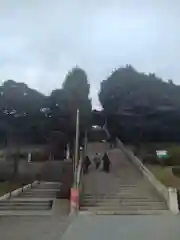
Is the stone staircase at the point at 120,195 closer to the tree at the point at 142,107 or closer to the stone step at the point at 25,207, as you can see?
the stone step at the point at 25,207

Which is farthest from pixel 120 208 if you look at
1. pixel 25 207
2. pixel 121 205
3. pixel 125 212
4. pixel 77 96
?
pixel 77 96

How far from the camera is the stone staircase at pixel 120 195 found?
20772mm

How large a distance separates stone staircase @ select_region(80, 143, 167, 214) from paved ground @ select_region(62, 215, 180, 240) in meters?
2.38

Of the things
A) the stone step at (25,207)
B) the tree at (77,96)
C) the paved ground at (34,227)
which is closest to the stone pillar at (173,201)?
the paved ground at (34,227)

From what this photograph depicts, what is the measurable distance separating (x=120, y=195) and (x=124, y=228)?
938 centimetres

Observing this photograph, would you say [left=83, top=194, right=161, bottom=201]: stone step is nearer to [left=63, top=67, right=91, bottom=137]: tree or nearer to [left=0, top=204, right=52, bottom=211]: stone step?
[left=0, top=204, right=52, bottom=211]: stone step

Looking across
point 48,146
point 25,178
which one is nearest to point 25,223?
point 25,178

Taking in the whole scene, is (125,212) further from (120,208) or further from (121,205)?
(121,205)

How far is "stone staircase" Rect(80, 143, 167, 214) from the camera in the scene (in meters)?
20.8

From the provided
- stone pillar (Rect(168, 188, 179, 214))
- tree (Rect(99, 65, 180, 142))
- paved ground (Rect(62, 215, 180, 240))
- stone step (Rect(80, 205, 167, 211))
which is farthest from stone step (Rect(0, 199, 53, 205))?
tree (Rect(99, 65, 180, 142))

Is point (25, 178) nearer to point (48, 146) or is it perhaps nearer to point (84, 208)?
point (48, 146)

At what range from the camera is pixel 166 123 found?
54531mm

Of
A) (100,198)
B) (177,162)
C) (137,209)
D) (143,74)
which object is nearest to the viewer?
(137,209)

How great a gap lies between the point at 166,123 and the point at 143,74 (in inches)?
360
